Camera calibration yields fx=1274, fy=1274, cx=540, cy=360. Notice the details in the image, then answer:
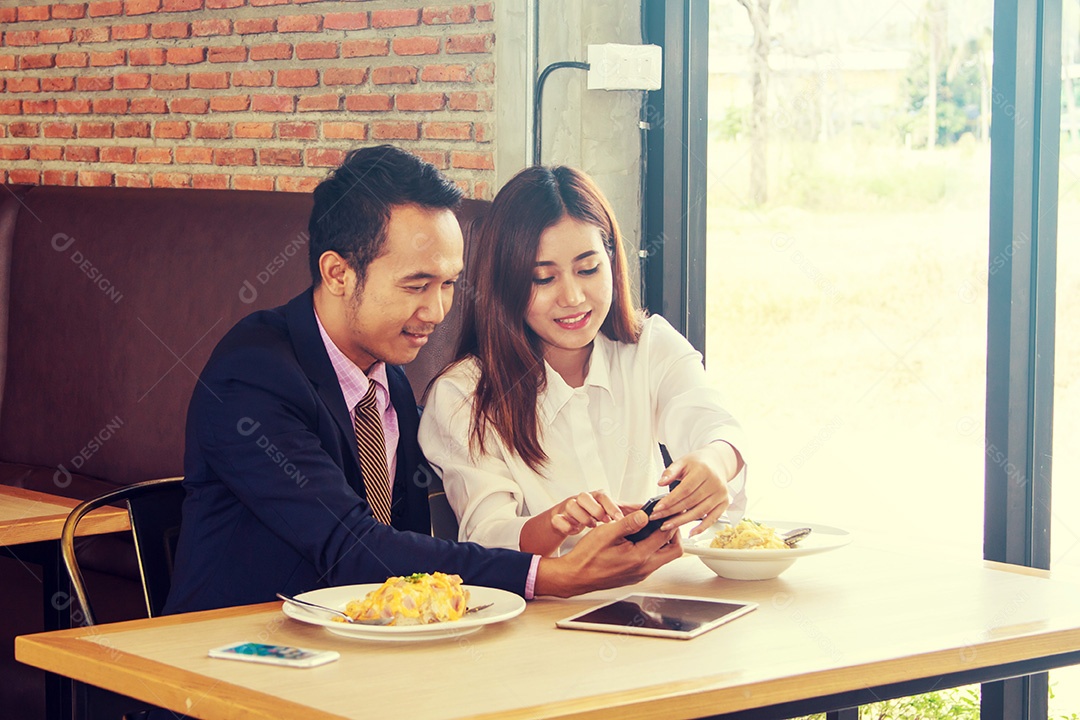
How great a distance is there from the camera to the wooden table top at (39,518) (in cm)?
271

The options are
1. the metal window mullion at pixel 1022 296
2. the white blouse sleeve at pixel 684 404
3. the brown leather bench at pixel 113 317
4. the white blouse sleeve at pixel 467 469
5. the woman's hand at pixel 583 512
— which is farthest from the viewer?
the brown leather bench at pixel 113 317

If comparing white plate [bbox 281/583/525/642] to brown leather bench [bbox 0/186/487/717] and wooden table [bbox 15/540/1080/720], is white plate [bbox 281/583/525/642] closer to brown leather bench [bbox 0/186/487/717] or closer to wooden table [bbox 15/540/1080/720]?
wooden table [bbox 15/540/1080/720]

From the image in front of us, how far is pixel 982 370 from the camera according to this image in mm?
3092

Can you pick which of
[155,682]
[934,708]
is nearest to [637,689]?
[155,682]

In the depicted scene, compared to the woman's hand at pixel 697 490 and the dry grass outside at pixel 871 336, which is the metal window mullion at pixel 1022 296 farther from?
the woman's hand at pixel 697 490

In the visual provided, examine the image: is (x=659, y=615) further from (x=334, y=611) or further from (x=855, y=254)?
(x=855, y=254)

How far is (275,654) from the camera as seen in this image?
5.27ft

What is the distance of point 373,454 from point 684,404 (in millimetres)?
765

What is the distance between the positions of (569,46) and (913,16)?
112 cm

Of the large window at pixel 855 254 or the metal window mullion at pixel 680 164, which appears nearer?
the large window at pixel 855 254

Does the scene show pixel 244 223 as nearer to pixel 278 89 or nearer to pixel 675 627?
Result: pixel 278 89

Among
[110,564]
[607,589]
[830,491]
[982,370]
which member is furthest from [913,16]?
[110,564]

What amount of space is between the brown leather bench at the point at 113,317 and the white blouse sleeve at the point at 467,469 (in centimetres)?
150

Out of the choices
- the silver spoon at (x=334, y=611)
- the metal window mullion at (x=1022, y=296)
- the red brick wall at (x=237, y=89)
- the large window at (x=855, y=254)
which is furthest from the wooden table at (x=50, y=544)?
the metal window mullion at (x=1022, y=296)
